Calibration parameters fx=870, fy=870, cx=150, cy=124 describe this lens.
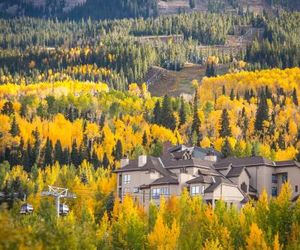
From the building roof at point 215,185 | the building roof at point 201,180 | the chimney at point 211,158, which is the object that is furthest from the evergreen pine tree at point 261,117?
the building roof at point 201,180

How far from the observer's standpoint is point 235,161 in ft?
381

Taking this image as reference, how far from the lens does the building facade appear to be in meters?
107

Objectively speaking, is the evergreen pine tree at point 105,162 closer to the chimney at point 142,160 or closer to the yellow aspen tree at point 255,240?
the chimney at point 142,160

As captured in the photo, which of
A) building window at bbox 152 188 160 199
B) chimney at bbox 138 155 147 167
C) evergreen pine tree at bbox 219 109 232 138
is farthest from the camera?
evergreen pine tree at bbox 219 109 232 138

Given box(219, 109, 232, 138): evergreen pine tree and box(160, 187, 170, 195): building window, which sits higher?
box(160, 187, 170, 195): building window

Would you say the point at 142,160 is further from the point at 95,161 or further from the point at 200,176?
the point at 95,161

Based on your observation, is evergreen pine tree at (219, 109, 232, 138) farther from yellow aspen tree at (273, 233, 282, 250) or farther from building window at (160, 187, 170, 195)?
yellow aspen tree at (273, 233, 282, 250)

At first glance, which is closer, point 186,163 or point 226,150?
point 186,163

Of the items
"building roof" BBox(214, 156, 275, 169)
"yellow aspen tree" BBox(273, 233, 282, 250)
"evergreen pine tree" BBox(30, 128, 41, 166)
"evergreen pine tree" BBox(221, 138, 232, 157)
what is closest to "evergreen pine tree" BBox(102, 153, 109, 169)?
"evergreen pine tree" BBox(30, 128, 41, 166)

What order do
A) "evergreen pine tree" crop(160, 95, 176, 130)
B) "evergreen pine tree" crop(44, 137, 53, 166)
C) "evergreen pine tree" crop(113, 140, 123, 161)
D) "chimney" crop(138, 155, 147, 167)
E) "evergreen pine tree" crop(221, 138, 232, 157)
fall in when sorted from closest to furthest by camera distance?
1. "chimney" crop(138, 155, 147, 167)
2. "evergreen pine tree" crop(221, 138, 232, 157)
3. "evergreen pine tree" crop(113, 140, 123, 161)
4. "evergreen pine tree" crop(44, 137, 53, 166)
5. "evergreen pine tree" crop(160, 95, 176, 130)

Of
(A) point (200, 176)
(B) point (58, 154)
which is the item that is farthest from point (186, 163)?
(B) point (58, 154)

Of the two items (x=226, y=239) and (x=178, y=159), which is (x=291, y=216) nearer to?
(x=226, y=239)

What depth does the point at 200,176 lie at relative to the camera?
107250 millimetres

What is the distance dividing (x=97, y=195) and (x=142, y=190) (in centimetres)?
703
